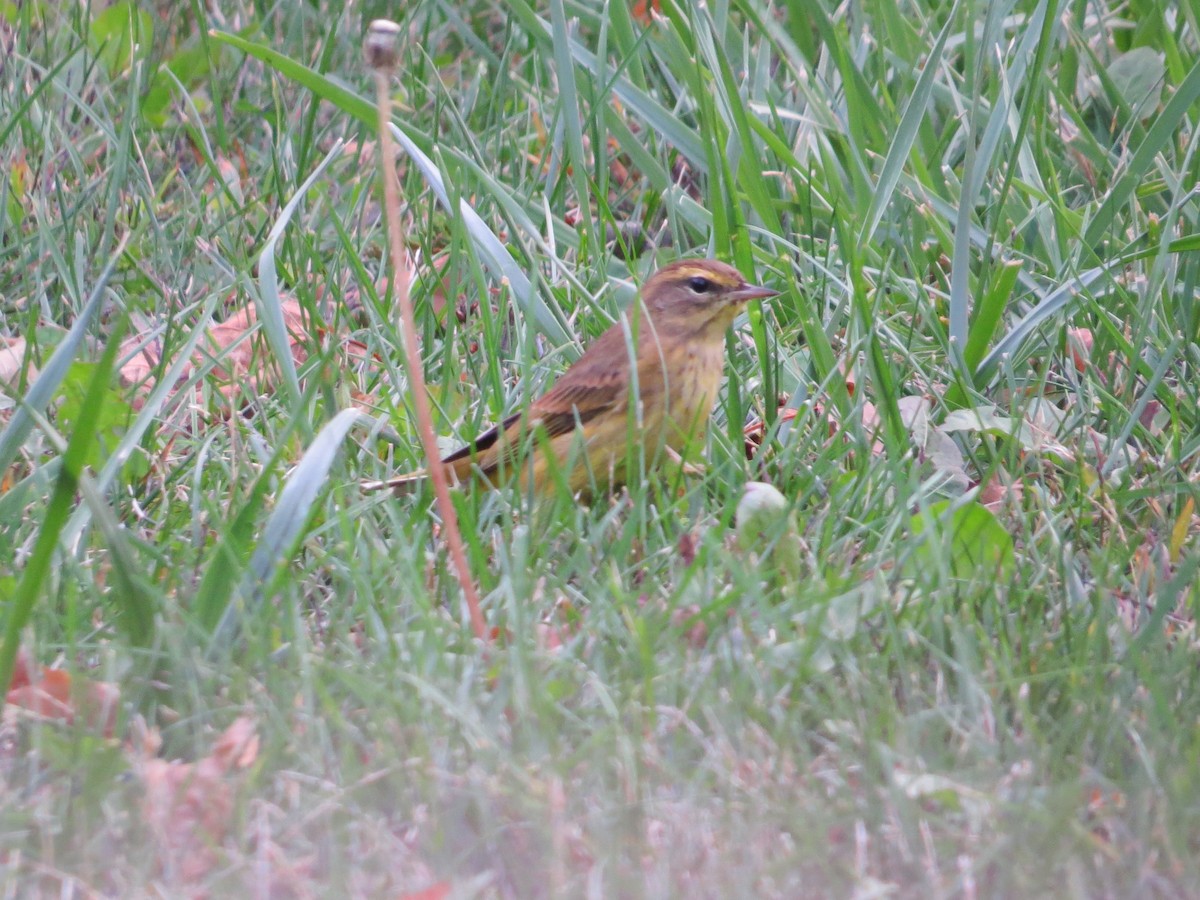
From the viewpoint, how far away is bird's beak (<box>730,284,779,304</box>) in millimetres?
4493

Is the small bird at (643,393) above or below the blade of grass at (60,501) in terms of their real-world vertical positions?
below

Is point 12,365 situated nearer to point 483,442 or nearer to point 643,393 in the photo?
point 483,442

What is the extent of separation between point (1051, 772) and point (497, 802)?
0.86 meters

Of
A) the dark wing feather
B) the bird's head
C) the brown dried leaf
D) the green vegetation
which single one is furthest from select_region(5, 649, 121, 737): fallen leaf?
the bird's head

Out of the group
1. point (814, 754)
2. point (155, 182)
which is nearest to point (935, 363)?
point (814, 754)

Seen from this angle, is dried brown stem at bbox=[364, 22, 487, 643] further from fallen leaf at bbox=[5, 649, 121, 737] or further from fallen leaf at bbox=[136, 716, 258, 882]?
fallen leaf at bbox=[5, 649, 121, 737]

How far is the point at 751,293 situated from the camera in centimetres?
452

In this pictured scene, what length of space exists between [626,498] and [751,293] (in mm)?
1057

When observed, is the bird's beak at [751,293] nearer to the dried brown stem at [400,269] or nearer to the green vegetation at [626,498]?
the green vegetation at [626,498]

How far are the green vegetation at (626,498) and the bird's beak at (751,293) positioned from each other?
20 centimetres

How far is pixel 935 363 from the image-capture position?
15.0 feet

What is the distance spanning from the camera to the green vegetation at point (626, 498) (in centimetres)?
233

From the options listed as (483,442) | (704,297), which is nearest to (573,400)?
(483,442)

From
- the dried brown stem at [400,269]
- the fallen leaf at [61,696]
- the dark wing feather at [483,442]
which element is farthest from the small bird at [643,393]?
the fallen leaf at [61,696]
